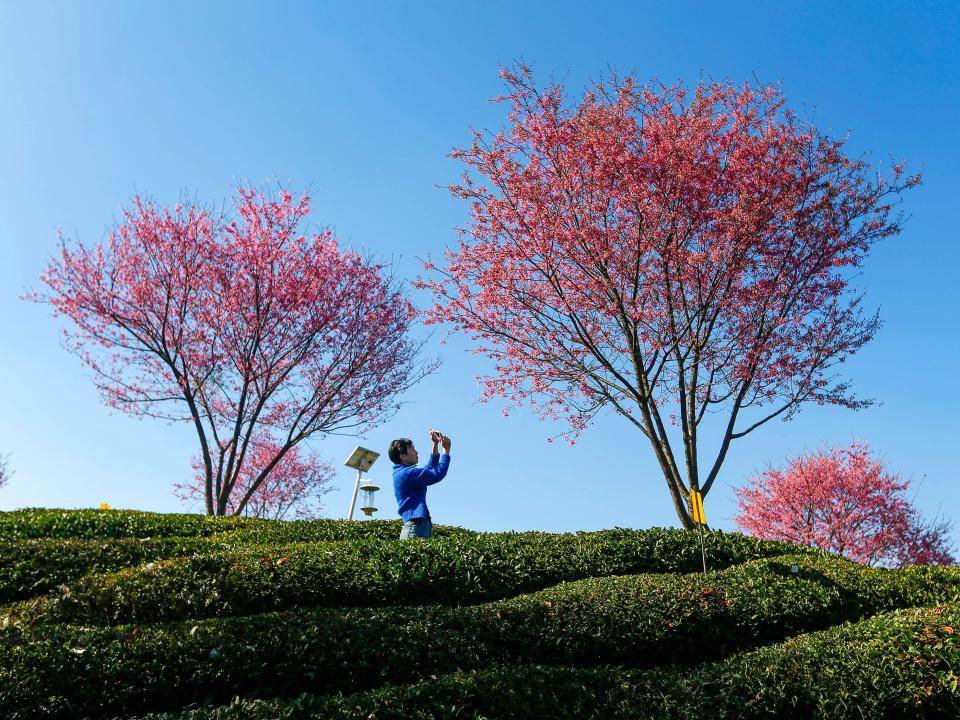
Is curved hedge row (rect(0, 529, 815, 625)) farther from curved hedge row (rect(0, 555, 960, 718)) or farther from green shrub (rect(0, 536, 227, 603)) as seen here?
curved hedge row (rect(0, 555, 960, 718))

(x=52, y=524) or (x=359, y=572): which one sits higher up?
(x=52, y=524)

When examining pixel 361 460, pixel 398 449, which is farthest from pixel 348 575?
pixel 361 460

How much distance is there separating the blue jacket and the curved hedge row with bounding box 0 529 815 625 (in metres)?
0.51

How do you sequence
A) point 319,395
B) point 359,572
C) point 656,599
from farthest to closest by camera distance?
point 319,395 < point 359,572 < point 656,599

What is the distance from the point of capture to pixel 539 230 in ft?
52.1

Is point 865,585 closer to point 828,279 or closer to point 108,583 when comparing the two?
point 828,279

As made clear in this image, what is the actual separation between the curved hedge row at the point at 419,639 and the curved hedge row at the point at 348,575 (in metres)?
0.98

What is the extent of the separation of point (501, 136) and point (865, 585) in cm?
1068

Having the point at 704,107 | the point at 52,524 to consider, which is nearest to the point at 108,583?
the point at 52,524

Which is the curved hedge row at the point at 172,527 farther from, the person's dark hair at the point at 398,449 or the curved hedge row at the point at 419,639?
the curved hedge row at the point at 419,639

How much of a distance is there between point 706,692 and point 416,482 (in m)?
5.03

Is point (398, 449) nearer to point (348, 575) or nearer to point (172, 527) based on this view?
point (348, 575)

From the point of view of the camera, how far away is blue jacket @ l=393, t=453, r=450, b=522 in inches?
442

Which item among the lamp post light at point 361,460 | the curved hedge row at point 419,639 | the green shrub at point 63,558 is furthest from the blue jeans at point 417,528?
the lamp post light at point 361,460
